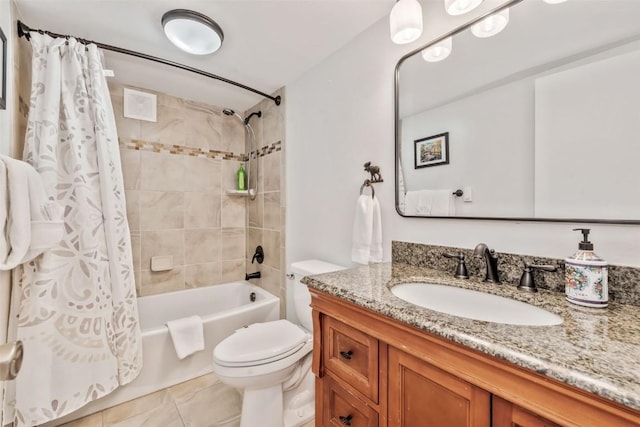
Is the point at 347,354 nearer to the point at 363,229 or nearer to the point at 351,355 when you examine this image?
the point at 351,355

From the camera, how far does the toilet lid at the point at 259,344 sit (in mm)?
1259

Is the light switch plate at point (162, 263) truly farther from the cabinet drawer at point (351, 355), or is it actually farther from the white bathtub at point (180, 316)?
the cabinet drawer at point (351, 355)

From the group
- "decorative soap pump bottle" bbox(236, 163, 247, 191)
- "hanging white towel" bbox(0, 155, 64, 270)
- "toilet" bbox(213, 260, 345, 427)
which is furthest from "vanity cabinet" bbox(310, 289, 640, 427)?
"decorative soap pump bottle" bbox(236, 163, 247, 191)

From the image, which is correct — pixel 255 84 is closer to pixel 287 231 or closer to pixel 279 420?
pixel 287 231

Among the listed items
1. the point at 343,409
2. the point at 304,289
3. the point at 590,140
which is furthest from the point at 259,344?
the point at 590,140

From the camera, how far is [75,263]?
4.55ft

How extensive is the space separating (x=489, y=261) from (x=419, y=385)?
0.53 m

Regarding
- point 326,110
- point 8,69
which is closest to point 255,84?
point 326,110

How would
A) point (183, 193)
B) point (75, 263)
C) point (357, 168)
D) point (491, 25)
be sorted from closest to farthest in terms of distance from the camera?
point (491, 25)
point (75, 263)
point (357, 168)
point (183, 193)

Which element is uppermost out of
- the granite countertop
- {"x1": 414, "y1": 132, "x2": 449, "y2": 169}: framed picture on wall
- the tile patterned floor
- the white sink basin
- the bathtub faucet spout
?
{"x1": 414, "y1": 132, "x2": 449, "y2": 169}: framed picture on wall

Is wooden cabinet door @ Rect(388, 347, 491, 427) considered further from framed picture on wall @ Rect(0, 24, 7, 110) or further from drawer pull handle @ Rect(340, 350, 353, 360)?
framed picture on wall @ Rect(0, 24, 7, 110)

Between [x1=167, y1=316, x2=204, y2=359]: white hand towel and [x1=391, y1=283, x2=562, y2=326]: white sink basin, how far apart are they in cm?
144

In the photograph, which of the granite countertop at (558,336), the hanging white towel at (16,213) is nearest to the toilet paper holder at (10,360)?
the hanging white towel at (16,213)

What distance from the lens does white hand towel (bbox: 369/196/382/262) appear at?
4.38 feet
